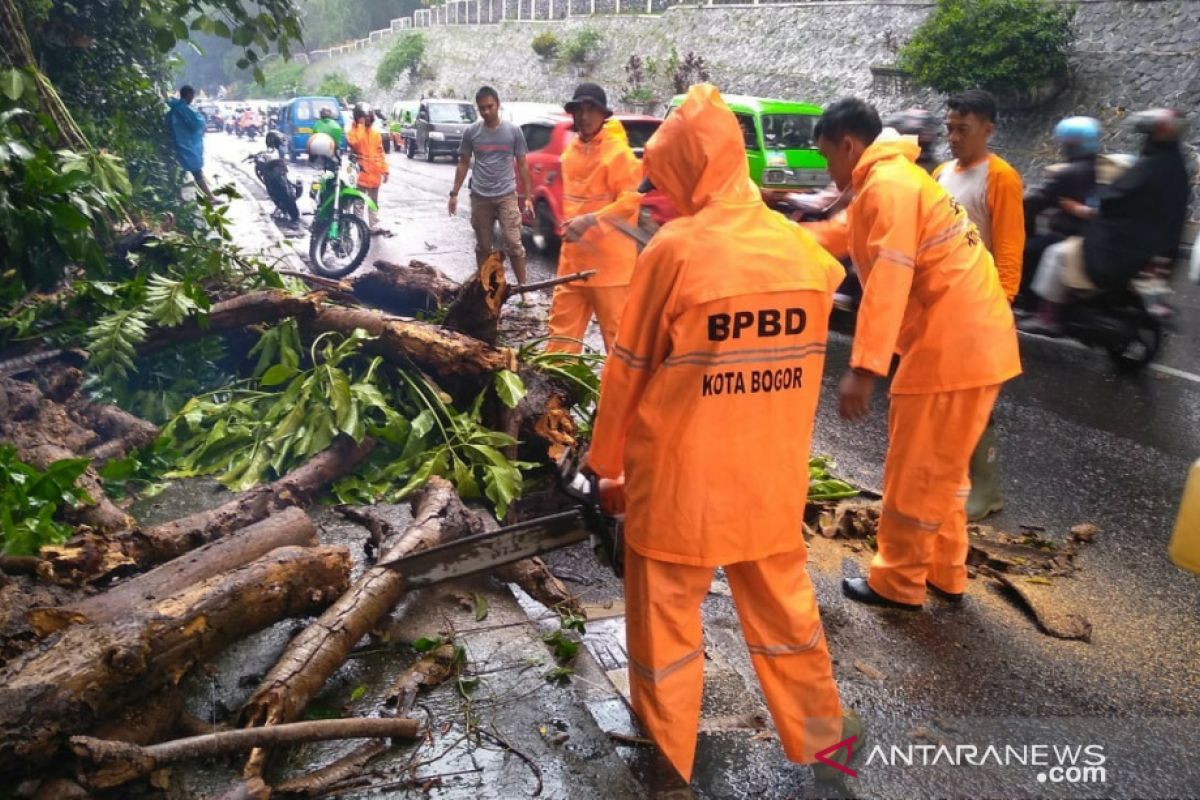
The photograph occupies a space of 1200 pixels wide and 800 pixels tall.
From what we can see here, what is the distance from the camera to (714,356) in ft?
7.97

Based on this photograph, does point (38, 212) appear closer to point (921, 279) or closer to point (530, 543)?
point (530, 543)

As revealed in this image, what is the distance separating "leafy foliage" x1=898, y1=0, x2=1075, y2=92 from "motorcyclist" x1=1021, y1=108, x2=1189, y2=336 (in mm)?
10115

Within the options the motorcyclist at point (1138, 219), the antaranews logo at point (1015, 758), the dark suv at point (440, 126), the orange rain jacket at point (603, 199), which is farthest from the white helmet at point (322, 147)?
the dark suv at point (440, 126)

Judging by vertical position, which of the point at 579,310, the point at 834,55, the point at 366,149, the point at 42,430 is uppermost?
the point at 834,55

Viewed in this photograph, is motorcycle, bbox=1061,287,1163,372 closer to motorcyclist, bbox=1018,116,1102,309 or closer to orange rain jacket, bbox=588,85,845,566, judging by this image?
motorcyclist, bbox=1018,116,1102,309

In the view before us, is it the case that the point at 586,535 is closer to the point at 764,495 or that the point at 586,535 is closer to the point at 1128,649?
the point at 764,495

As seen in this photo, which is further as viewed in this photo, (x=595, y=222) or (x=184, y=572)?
(x=595, y=222)

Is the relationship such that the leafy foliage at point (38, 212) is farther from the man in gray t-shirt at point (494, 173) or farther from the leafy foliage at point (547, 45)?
the leafy foliage at point (547, 45)

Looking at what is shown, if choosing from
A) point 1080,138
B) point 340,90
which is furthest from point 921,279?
point 340,90

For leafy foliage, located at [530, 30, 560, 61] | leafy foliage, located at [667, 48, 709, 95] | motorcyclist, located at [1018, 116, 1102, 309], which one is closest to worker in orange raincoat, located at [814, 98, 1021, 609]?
motorcyclist, located at [1018, 116, 1102, 309]

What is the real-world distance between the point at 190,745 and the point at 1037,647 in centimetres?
304

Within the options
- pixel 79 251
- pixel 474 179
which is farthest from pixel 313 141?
pixel 79 251

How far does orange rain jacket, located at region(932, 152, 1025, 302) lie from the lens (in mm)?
4609

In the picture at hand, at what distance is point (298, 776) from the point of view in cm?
244
